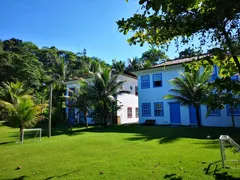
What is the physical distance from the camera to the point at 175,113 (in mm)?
18781

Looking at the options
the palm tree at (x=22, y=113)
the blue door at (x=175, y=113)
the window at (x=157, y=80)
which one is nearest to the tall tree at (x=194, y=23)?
the palm tree at (x=22, y=113)

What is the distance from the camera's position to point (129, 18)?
3.02 m

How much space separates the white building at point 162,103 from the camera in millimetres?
17828

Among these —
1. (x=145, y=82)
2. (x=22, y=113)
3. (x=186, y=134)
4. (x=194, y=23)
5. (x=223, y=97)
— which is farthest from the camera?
(x=145, y=82)

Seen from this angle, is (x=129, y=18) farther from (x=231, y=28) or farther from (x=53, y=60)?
(x=53, y=60)

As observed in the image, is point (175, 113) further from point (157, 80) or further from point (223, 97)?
point (223, 97)

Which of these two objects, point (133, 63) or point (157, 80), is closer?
point (157, 80)

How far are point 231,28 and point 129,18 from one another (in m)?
1.46

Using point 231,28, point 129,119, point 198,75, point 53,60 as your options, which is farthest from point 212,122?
point 53,60

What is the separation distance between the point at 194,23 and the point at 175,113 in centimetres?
1679

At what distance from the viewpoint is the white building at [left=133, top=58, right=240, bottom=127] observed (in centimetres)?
1783

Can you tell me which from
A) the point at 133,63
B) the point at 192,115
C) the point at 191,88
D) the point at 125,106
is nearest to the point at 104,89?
the point at 125,106

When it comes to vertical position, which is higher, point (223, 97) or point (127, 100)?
point (127, 100)

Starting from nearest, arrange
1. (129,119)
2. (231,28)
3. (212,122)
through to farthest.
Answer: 1. (231,28)
2. (212,122)
3. (129,119)
